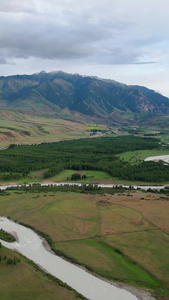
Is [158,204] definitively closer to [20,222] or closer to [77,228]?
[77,228]

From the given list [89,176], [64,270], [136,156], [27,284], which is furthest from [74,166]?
[27,284]

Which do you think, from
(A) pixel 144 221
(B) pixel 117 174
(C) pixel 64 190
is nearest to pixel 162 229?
(A) pixel 144 221

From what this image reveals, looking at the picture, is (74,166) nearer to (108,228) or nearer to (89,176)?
(89,176)

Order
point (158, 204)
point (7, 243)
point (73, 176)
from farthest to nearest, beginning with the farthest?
point (73, 176), point (158, 204), point (7, 243)

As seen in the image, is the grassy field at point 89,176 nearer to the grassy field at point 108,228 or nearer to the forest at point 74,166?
the forest at point 74,166

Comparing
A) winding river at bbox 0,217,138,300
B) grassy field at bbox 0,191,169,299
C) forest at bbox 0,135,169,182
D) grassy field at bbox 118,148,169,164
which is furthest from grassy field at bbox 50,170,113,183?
winding river at bbox 0,217,138,300

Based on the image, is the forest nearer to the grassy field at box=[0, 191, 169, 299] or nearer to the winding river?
the grassy field at box=[0, 191, 169, 299]

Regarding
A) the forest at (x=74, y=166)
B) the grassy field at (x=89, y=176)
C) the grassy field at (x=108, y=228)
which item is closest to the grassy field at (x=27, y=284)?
the grassy field at (x=108, y=228)
